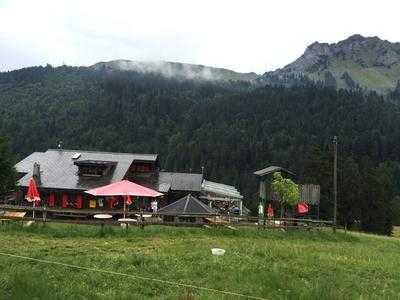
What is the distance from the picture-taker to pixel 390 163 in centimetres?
17612

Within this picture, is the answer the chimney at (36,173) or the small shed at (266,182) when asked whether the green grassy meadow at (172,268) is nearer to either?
the small shed at (266,182)

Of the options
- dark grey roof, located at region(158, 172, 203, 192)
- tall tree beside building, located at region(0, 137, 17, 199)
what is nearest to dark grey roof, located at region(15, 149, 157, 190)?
tall tree beside building, located at region(0, 137, 17, 199)

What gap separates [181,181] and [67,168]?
1547 cm

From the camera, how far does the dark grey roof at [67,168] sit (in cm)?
5625

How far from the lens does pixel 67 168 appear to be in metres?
59.6

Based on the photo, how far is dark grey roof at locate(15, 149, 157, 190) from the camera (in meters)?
56.2

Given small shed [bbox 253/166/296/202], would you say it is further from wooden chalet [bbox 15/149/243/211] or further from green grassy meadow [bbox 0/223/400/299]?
green grassy meadow [bbox 0/223/400/299]

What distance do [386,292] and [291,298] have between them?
3401mm

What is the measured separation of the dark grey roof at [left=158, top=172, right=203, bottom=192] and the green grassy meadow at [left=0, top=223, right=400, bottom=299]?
42.1 metres

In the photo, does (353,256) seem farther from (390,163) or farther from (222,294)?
(390,163)

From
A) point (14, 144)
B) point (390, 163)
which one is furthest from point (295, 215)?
point (14, 144)

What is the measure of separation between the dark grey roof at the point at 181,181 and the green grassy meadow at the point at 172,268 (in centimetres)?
4213

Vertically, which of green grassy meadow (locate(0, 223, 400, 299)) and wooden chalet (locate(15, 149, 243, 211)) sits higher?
wooden chalet (locate(15, 149, 243, 211))

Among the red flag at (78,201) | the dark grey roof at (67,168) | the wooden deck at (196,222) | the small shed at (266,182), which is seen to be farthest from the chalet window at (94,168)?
the wooden deck at (196,222)
